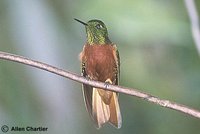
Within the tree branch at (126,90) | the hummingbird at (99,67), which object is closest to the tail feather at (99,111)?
the hummingbird at (99,67)

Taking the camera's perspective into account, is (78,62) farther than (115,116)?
Yes

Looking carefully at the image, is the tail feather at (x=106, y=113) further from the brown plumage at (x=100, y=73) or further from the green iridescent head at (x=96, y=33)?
the green iridescent head at (x=96, y=33)

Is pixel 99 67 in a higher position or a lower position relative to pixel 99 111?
higher

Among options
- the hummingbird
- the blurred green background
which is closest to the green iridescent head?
the hummingbird

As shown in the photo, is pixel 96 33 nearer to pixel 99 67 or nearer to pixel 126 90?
pixel 99 67

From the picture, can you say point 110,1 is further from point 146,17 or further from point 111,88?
point 111,88

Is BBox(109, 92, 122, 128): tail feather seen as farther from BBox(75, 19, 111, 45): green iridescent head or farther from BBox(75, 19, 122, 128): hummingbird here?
BBox(75, 19, 111, 45): green iridescent head

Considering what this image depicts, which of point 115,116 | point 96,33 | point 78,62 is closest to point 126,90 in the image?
point 115,116
